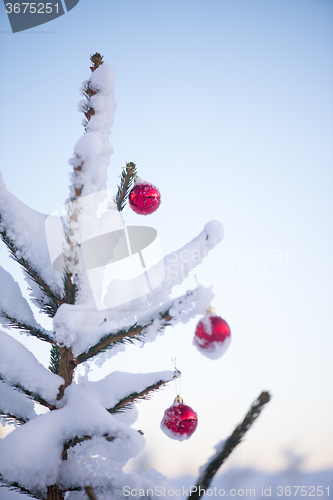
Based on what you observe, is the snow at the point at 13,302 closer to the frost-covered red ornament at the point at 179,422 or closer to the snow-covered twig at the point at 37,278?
the snow-covered twig at the point at 37,278

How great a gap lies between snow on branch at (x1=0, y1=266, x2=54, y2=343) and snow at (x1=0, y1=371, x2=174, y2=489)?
0.42 metres

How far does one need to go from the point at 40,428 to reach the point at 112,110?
1.80 metres

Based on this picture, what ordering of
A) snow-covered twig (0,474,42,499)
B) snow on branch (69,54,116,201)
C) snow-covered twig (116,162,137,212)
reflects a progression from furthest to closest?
1. snow-covered twig (116,162,137,212)
2. snow on branch (69,54,116,201)
3. snow-covered twig (0,474,42,499)

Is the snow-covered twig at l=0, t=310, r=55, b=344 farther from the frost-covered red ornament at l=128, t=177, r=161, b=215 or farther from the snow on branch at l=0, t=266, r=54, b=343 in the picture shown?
the frost-covered red ornament at l=128, t=177, r=161, b=215

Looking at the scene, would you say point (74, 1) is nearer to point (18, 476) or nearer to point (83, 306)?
point (83, 306)

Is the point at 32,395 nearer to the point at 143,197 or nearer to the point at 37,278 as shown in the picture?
the point at 37,278

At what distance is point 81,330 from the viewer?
158cm

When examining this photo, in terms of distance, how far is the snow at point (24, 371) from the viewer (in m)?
1.42

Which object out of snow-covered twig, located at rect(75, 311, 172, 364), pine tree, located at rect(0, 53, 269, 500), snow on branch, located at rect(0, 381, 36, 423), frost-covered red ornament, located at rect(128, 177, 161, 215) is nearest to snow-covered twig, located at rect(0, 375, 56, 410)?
pine tree, located at rect(0, 53, 269, 500)

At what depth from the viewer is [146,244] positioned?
6.59 ft

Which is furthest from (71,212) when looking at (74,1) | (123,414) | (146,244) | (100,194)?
(74,1)

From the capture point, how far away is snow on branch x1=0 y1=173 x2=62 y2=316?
1.57m

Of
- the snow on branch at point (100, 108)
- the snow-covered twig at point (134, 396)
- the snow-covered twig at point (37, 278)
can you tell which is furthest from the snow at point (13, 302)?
Result: the snow on branch at point (100, 108)

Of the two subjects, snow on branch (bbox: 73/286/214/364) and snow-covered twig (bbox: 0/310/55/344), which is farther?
snow-covered twig (bbox: 0/310/55/344)
